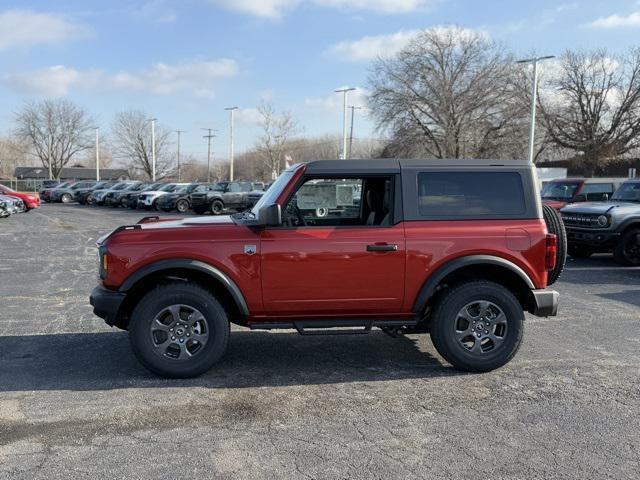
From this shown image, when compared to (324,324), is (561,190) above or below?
above

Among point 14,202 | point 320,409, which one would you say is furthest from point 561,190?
point 14,202

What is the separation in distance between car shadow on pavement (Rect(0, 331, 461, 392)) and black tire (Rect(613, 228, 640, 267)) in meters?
7.60

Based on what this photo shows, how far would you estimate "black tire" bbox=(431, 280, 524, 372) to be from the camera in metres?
5.20

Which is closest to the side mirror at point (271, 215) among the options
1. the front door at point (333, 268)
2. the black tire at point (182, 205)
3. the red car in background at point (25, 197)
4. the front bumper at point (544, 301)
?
the front door at point (333, 268)

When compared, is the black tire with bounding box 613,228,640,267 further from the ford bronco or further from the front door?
the front door

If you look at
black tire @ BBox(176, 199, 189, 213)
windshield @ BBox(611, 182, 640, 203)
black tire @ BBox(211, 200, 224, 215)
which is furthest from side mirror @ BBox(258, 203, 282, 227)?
black tire @ BBox(176, 199, 189, 213)

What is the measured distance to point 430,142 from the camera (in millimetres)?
43094

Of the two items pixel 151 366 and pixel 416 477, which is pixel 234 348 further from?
pixel 416 477

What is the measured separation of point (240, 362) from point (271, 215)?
5.28ft

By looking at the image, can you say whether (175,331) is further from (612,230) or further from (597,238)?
(612,230)

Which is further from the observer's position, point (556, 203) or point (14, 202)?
point (14, 202)

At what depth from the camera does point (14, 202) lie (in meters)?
26.6

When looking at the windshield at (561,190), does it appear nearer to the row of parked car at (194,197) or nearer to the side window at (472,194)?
the side window at (472,194)

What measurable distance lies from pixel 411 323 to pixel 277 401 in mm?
1442
